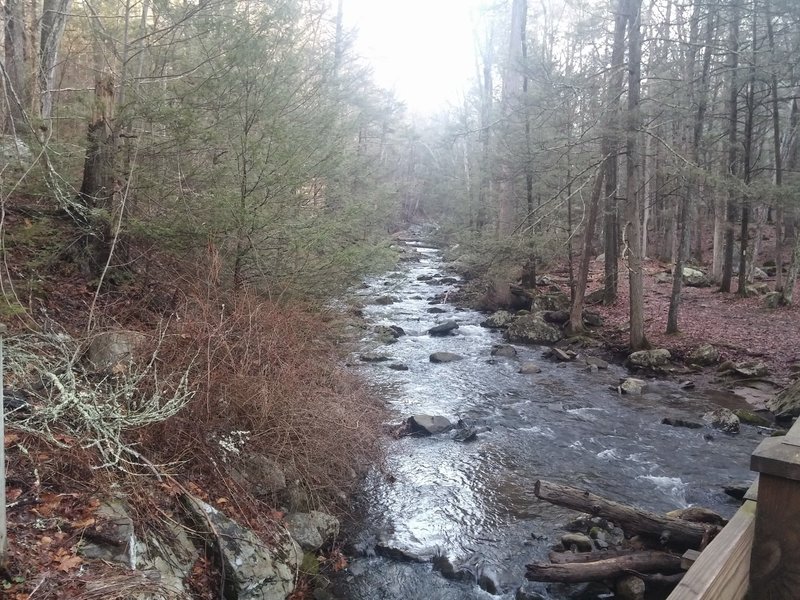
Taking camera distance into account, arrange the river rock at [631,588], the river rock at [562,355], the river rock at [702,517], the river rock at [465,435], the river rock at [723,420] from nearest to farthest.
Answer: the river rock at [631,588] → the river rock at [702,517] → the river rock at [465,435] → the river rock at [723,420] → the river rock at [562,355]

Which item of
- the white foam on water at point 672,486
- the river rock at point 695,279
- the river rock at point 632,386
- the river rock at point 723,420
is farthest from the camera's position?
the river rock at point 695,279

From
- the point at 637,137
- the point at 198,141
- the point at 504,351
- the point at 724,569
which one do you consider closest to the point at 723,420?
the point at 504,351

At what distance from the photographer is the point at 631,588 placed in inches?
172

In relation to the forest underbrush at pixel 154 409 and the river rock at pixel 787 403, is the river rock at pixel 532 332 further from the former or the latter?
the forest underbrush at pixel 154 409

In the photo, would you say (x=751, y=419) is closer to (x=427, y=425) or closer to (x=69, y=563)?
(x=427, y=425)

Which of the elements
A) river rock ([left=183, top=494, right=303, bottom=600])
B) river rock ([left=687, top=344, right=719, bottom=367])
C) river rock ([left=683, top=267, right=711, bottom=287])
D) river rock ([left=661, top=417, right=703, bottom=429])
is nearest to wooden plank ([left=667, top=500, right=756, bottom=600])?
river rock ([left=183, top=494, right=303, bottom=600])

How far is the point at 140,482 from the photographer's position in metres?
4.26

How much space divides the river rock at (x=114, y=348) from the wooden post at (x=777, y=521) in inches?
204

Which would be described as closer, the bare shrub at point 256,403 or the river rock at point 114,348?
the bare shrub at point 256,403

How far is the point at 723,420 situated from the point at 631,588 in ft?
20.6

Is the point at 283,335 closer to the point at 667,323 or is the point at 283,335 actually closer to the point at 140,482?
the point at 140,482

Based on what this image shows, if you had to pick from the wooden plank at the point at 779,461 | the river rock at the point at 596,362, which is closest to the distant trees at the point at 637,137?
the river rock at the point at 596,362

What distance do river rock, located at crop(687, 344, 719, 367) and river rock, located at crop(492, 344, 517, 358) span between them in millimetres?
4085

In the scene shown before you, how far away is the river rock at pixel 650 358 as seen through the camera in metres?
12.8
